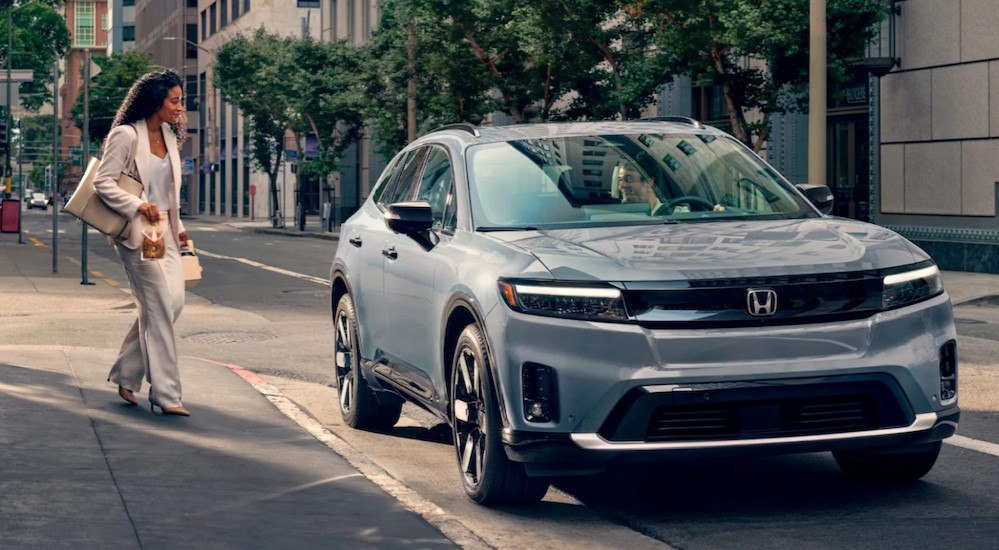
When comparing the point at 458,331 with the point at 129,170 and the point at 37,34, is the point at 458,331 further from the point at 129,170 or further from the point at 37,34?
the point at 37,34

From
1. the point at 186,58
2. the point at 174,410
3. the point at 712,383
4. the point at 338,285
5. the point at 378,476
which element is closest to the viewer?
the point at 712,383

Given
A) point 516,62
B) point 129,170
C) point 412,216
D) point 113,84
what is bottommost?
point 412,216

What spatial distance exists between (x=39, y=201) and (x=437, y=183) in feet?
465

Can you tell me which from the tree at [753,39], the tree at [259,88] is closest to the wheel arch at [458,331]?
the tree at [753,39]

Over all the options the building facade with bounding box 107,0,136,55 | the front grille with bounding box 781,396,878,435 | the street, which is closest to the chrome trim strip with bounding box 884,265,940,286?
the front grille with bounding box 781,396,878,435

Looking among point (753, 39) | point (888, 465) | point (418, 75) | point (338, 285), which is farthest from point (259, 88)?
point (888, 465)

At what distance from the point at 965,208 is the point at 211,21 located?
268ft

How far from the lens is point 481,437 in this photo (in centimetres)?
628

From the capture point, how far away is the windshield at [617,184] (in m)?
6.86

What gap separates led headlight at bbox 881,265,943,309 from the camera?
5.96 m

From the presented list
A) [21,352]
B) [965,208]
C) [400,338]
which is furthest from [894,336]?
[965,208]

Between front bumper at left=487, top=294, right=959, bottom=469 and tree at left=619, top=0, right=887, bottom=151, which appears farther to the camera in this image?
tree at left=619, top=0, right=887, bottom=151

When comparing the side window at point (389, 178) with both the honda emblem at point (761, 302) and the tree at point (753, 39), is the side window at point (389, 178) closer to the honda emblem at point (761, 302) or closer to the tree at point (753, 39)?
the honda emblem at point (761, 302)

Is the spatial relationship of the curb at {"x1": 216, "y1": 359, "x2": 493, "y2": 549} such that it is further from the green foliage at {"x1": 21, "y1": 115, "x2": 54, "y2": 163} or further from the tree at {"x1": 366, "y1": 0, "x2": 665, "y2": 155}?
the green foliage at {"x1": 21, "y1": 115, "x2": 54, "y2": 163}
